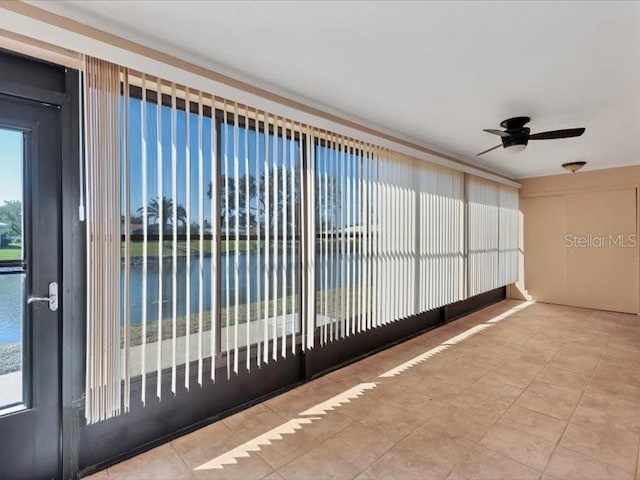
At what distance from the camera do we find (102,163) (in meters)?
1.95

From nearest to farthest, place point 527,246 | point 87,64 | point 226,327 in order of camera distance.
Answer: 1. point 87,64
2. point 226,327
3. point 527,246

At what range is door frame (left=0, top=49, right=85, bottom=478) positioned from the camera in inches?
77.3

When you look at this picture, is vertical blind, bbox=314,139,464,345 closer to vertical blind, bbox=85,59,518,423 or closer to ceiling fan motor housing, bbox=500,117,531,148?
vertical blind, bbox=85,59,518,423

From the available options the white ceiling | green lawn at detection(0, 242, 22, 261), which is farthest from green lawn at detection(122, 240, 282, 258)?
the white ceiling

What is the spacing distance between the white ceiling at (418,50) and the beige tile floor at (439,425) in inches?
99.6

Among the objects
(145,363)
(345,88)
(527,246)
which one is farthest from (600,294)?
(145,363)

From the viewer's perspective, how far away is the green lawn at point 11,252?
1.86 metres

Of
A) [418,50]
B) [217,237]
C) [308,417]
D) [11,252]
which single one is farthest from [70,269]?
[418,50]

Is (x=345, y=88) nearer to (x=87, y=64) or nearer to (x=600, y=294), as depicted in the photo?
(x=87, y=64)

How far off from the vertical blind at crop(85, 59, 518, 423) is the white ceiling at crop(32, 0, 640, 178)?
12.8 inches

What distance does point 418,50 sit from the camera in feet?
7.00

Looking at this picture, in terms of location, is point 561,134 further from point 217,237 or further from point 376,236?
point 217,237

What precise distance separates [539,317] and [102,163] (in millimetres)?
6270

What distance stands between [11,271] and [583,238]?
7.70m
